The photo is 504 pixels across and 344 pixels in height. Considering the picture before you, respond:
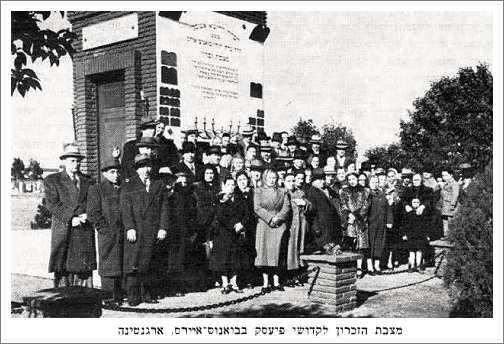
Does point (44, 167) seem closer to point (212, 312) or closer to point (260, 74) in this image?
point (212, 312)

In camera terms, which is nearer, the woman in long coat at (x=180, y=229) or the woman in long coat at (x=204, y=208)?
the woman in long coat at (x=180, y=229)

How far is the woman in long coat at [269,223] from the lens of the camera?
5.96 m

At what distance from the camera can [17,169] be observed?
557 centimetres

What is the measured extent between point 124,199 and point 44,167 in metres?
1.36

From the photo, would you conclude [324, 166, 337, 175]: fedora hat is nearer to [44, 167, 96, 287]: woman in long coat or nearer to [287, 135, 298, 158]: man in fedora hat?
[287, 135, 298, 158]: man in fedora hat

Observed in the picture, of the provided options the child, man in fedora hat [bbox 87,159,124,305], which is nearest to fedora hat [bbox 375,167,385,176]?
the child

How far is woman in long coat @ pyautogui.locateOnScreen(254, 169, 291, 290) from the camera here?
596 centimetres

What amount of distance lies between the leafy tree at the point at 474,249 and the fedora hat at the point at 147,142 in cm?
314

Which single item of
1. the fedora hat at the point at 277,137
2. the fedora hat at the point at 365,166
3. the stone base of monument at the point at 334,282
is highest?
the fedora hat at the point at 277,137

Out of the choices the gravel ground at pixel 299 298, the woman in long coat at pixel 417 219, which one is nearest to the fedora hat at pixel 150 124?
the gravel ground at pixel 299 298

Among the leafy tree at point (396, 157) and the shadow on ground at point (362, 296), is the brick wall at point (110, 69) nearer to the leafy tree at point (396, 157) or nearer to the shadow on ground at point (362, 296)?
the shadow on ground at point (362, 296)

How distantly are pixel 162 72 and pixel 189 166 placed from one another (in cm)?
181

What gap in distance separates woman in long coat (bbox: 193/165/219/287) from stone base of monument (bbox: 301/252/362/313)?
4.17 ft

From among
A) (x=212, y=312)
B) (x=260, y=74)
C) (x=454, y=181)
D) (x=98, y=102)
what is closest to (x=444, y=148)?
(x=454, y=181)
